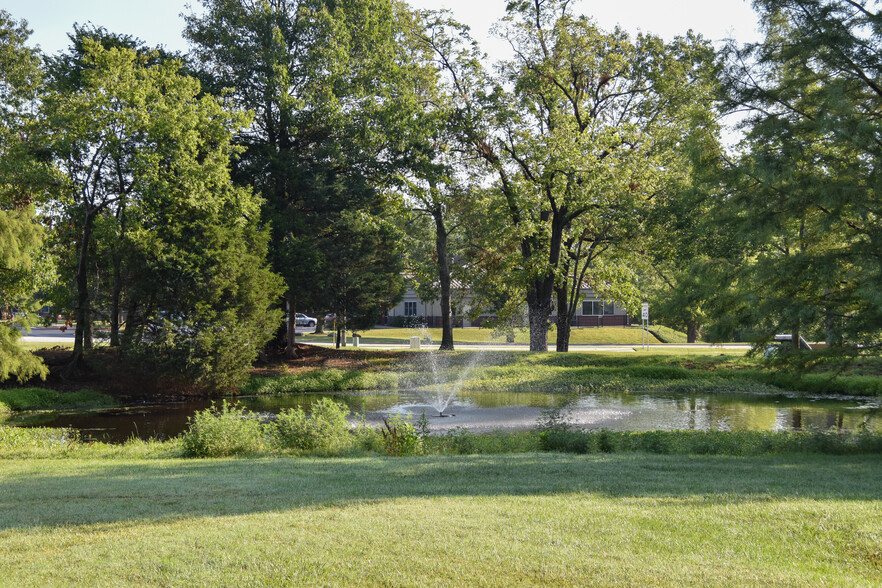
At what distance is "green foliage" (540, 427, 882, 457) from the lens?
11812mm

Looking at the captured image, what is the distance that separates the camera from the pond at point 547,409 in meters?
17.7

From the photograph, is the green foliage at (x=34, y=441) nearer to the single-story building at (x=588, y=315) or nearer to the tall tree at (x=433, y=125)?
the tall tree at (x=433, y=125)

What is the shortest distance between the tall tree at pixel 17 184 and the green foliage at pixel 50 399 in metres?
0.79

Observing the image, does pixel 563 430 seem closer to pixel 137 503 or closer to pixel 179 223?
pixel 137 503

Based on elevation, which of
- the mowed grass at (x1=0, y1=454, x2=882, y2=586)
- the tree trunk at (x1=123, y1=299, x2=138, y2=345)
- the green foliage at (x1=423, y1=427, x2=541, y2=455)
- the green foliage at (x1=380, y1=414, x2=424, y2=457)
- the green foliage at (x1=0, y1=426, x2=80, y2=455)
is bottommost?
the green foliage at (x1=0, y1=426, x2=80, y2=455)

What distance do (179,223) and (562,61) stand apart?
1800 centimetres

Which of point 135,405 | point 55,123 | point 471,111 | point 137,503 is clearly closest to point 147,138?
point 55,123

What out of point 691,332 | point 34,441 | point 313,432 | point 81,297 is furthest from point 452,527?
point 691,332

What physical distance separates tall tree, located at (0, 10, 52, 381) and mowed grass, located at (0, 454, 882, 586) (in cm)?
999

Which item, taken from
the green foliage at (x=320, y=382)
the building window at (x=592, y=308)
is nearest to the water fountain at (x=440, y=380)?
the green foliage at (x=320, y=382)

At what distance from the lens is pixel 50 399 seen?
22297 millimetres

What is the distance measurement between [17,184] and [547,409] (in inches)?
766

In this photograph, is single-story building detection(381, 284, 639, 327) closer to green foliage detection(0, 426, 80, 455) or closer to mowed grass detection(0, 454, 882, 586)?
green foliage detection(0, 426, 80, 455)

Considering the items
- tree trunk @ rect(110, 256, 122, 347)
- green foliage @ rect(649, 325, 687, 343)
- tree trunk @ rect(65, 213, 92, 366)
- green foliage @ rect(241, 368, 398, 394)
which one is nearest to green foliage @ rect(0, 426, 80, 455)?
tree trunk @ rect(110, 256, 122, 347)
